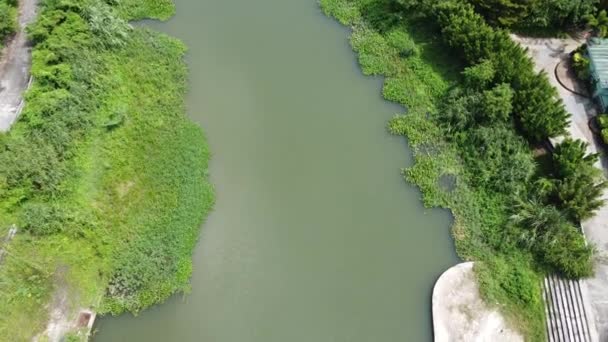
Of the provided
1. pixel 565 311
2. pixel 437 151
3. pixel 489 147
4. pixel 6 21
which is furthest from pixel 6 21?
pixel 565 311

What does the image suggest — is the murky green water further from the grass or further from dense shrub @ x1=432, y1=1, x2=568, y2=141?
dense shrub @ x1=432, y1=1, x2=568, y2=141

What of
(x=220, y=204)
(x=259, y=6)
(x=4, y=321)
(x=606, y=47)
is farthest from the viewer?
(x=259, y=6)

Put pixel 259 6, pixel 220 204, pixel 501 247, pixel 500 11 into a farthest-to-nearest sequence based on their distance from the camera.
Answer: pixel 259 6 → pixel 500 11 → pixel 220 204 → pixel 501 247

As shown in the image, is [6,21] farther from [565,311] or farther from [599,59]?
[599,59]

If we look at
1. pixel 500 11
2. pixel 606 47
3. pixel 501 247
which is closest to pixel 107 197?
pixel 501 247

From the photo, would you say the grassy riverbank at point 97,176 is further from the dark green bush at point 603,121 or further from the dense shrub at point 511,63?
the dark green bush at point 603,121

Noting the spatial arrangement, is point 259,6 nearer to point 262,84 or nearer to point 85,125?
point 262,84

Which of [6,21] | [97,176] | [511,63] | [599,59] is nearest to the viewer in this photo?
[97,176]

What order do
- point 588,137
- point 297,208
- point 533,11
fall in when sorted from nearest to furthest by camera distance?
point 297,208, point 588,137, point 533,11
